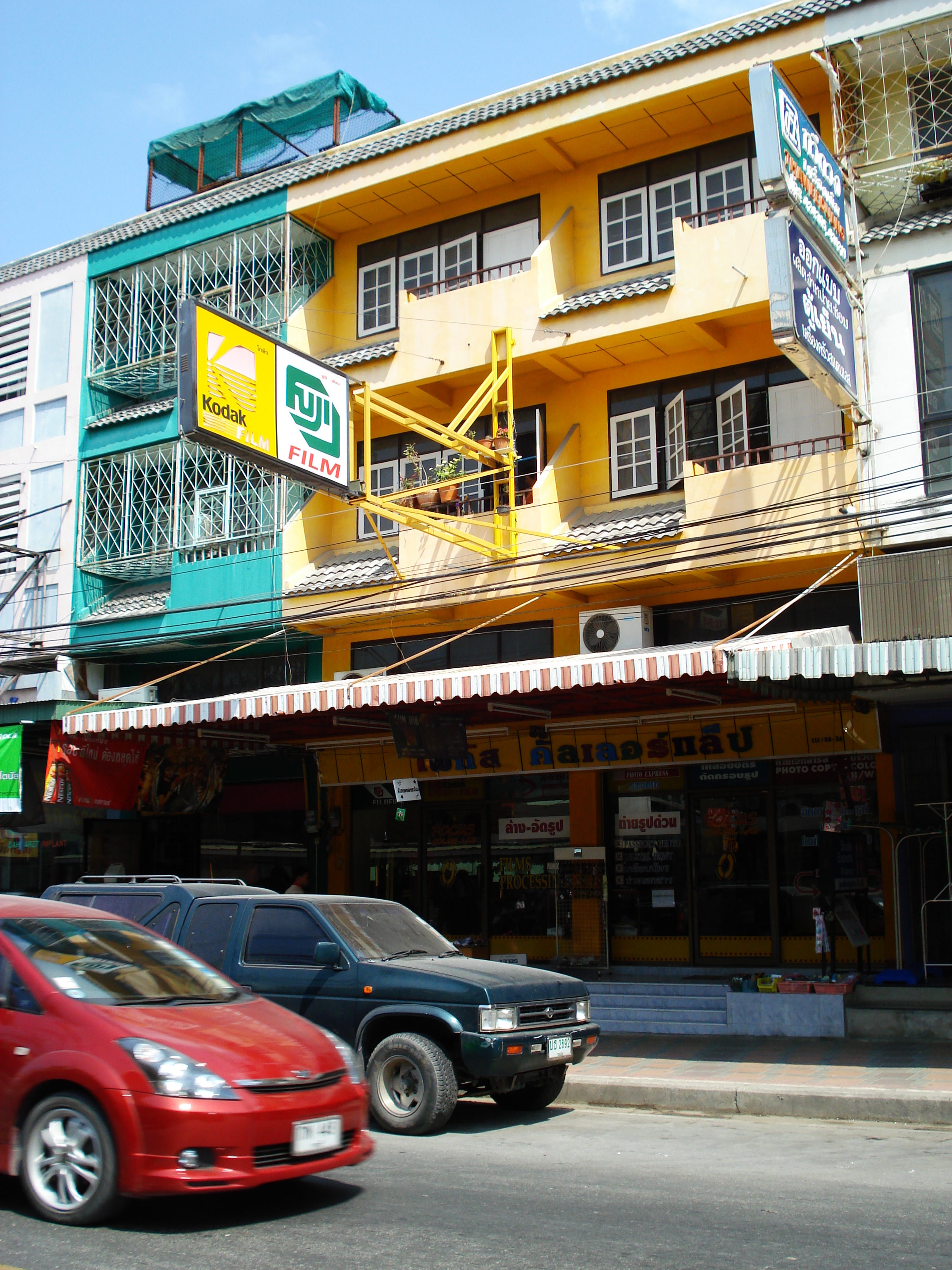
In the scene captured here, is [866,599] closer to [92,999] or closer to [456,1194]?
[456,1194]

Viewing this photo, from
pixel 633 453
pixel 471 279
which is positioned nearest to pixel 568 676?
pixel 633 453

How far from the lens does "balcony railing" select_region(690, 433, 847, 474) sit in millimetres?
15570

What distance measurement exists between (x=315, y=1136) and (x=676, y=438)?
12.8 meters

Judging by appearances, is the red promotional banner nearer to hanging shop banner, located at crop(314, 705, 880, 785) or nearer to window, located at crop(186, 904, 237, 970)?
hanging shop banner, located at crop(314, 705, 880, 785)

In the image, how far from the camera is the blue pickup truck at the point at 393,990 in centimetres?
893

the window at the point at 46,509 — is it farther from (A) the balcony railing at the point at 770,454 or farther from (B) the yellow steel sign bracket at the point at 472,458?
(A) the balcony railing at the point at 770,454

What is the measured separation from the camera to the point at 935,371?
576 inches

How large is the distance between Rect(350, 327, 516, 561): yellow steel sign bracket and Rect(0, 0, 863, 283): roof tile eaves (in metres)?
3.57

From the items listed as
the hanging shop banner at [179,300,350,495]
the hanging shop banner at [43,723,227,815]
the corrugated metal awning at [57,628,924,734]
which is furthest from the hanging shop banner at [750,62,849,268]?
the hanging shop banner at [43,723,227,815]

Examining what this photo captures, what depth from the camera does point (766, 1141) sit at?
29.6ft

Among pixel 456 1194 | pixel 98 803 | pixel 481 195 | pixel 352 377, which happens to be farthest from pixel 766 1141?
pixel 481 195

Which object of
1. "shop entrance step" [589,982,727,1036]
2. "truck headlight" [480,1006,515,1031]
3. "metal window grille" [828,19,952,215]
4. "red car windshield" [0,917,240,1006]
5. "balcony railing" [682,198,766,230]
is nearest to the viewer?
"red car windshield" [0,917,240,1006]

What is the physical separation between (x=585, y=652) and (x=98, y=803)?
308 inches

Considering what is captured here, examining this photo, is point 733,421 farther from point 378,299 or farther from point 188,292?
point 188,292
